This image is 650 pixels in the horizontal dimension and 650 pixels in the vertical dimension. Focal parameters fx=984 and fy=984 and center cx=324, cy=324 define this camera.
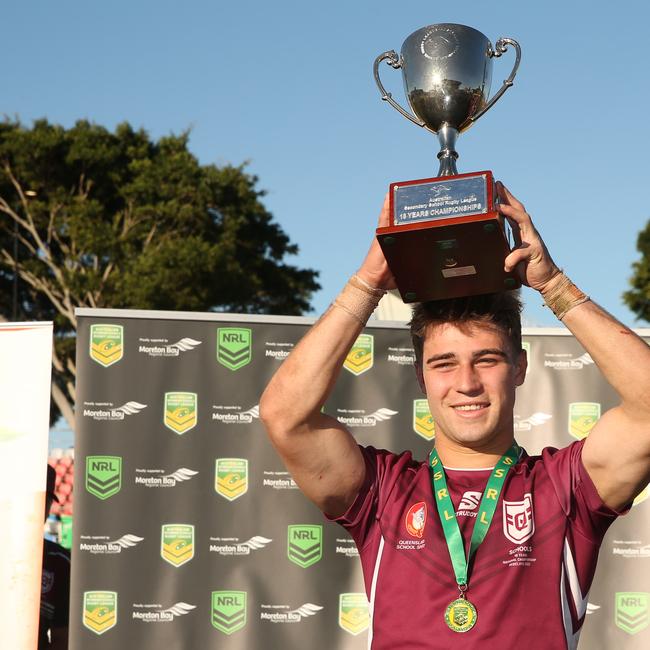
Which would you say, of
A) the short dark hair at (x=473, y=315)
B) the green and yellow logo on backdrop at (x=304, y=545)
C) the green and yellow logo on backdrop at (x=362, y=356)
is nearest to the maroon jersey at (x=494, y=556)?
the short dark hair at (x=473, y=315)

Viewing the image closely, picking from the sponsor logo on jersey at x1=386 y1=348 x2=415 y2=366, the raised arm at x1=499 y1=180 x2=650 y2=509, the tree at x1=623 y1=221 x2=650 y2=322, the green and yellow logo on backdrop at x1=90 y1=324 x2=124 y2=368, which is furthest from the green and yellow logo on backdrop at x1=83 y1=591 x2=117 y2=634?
the tree at x1=623 y1=221 x2=650 y2=322

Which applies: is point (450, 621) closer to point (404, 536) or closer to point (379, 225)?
point (404, 536)

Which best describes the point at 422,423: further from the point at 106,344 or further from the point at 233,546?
the point at 106,344

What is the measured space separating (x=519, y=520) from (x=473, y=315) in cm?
65

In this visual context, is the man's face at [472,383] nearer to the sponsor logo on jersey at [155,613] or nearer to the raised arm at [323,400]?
the raised arm at [323,400]

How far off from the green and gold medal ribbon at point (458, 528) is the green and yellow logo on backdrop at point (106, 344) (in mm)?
2968

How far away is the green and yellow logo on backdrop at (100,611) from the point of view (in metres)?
5.50

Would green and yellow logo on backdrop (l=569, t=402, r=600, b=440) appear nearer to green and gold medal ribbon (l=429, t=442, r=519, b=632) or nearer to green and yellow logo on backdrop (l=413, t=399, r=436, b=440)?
green and yellow logo on backdrop (l=413, t=399, r=436, b=440)

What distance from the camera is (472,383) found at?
3010 mm

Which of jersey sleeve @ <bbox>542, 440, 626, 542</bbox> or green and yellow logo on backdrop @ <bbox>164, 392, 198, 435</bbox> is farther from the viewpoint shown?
green and yellow logo on backdrop @ <bbox>164, 392, 198, 435</bbox>

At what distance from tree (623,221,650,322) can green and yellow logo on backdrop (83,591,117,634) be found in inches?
1149

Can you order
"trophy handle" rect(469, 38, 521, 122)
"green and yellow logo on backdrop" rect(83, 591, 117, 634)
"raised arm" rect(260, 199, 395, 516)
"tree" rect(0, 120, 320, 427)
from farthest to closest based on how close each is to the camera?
"tree" rect(0, 120, 320, 427)
"green and yellow logo on backdrop" rect(83, 591, 117, 634)
"trophy handle" rect(469, 38, 521, 122)
"raised arm" rect(260, 199, 395, 516)

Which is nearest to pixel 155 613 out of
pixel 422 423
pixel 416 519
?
Result: pixel 422 423

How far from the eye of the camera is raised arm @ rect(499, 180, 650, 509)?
9.31ft
